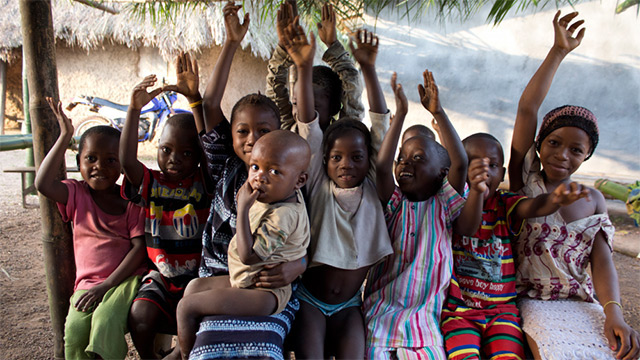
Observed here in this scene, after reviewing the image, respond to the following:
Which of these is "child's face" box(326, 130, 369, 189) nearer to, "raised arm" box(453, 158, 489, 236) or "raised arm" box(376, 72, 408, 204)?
"raised arm" box(376, 72, 408, 204)

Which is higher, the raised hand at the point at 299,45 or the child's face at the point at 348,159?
the raised hand at the point at 299,45

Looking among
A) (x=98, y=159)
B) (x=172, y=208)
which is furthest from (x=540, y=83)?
(x=98, y=159)

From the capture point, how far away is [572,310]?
6.56 ft

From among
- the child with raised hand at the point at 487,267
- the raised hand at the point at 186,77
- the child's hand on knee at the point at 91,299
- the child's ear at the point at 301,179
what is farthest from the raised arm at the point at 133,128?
the child with raised hand at the point at 487,267

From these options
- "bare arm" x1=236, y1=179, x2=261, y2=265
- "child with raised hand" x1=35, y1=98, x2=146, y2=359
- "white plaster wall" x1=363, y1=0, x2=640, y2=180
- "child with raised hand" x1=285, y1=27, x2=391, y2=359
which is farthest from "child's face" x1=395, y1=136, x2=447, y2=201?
"white plaster wall" x1=363, y1=0, x2=640, y2=180

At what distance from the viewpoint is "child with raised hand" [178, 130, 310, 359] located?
1.73 metres

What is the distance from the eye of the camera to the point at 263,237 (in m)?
1.72

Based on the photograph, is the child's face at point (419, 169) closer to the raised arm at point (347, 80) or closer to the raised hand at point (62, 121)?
the raised arm at point (347, 80)

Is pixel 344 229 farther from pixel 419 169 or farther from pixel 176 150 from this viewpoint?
pixel 176 150

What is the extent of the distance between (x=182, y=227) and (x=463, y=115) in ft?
23.5

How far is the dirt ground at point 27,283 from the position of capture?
287cm

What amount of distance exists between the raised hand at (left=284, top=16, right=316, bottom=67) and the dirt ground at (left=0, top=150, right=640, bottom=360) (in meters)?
2.18

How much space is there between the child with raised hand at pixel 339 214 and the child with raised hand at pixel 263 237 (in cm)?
17

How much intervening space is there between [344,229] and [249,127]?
632 mm
